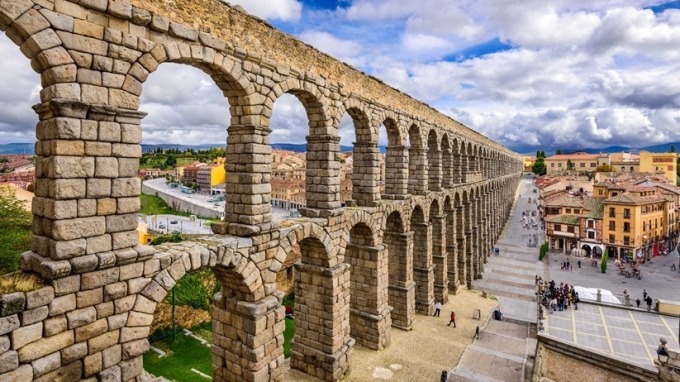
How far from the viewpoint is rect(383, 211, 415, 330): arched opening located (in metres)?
20.3

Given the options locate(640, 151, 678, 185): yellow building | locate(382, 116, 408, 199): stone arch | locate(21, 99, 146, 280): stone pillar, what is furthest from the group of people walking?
locate(640, 151, 678, 185): yellow building

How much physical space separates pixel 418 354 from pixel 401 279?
3.86 metres

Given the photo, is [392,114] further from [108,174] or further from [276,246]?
[108,174]

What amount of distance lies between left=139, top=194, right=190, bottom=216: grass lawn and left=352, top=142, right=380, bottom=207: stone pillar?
2095 inches

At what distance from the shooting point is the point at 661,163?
84312 millimetres

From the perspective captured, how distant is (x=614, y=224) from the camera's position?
147 feet

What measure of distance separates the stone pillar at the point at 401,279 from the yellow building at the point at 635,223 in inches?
1420

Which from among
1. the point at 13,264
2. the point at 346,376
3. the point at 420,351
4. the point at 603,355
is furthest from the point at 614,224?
the point at 13,264

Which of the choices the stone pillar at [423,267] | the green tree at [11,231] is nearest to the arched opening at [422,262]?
the stone pillar at [423,267]

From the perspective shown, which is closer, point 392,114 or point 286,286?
point 392,114

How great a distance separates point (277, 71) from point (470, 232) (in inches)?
994

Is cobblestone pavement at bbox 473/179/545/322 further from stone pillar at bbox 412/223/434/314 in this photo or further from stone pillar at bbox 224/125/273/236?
stone pillar at bbox 224/125/273/236

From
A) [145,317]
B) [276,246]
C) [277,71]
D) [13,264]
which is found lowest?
[13,264]

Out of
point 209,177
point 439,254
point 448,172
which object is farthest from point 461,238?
point 209,177
